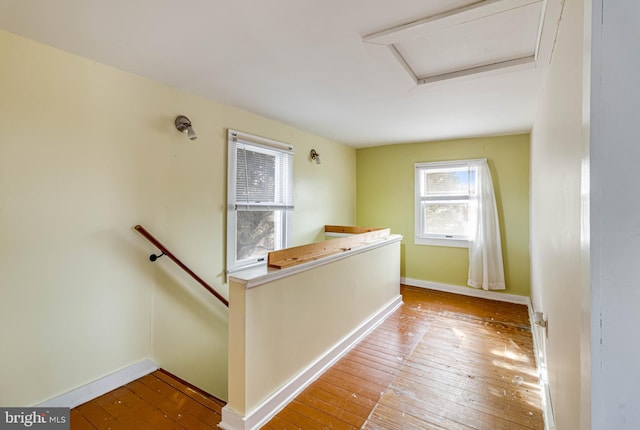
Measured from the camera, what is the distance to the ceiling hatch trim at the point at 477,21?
1.35 metres

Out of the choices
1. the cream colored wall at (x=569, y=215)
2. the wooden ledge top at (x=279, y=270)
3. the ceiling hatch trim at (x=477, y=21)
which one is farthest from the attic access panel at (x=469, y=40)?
the wooden ledge top at (x=279, y=270)

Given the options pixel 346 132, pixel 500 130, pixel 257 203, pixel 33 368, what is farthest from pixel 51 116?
pixel 500 130

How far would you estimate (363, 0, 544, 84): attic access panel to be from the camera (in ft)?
4.64

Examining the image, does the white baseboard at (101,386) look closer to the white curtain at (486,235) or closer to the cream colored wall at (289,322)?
the cream colored wall at (289,322)

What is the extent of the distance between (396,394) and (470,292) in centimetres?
269

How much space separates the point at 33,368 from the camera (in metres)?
1.71

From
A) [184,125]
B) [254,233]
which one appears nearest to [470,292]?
[254,233]

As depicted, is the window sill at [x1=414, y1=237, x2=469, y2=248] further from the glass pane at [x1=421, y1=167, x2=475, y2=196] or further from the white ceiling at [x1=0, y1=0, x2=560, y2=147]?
the white ceiling at [x1=0, y1=0, x2=560, y2=147]

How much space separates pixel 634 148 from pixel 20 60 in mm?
2697

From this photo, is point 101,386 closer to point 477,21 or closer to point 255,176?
point 255,176

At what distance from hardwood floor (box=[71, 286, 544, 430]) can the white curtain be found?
1.07 metres

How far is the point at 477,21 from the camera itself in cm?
151

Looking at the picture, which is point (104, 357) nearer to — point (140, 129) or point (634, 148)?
point (140, 129)

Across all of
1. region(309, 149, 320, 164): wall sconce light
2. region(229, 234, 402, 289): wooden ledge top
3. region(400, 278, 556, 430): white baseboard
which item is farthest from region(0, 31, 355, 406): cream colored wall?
region(400, 278, 556, 430): white baseboard
